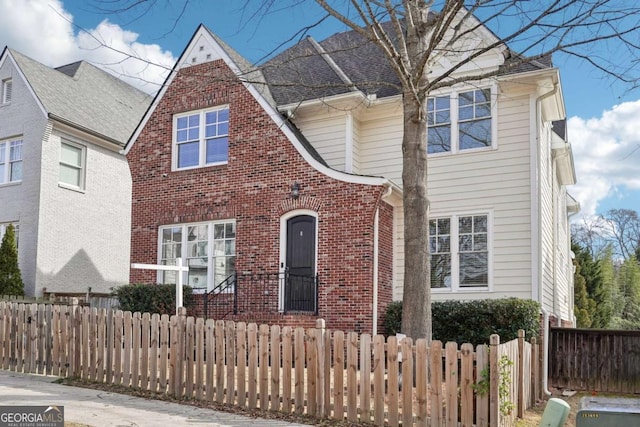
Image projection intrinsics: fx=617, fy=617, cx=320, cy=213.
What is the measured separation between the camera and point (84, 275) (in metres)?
21.9

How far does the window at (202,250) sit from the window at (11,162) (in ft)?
26.3

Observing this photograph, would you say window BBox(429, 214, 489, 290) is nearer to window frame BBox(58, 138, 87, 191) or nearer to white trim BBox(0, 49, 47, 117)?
window frame BBox(58, 138, 87, 191)

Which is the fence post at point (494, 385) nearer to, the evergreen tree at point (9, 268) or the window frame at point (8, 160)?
the evergreen tree at point (9, 268)

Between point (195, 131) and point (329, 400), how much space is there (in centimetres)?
1023

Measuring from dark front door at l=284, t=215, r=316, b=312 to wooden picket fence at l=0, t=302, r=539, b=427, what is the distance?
495 centimetres

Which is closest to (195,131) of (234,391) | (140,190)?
(140,190)

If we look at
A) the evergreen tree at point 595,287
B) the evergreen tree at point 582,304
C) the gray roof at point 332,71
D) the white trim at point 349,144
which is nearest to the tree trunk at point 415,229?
the white trim at point 349,144

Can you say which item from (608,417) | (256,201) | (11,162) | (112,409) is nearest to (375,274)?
(256,201)

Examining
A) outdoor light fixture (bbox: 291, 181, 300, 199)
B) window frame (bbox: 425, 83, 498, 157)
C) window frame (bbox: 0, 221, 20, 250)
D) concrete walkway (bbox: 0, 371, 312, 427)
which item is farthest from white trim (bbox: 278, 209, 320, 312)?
window frame (bbox: 0, 221, 20, 250)

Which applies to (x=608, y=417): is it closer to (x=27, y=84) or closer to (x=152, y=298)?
(x=152, y=298)

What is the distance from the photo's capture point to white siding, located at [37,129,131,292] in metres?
20.5

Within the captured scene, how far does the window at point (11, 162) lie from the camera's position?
21.2 m

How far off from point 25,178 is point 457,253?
1470 cm

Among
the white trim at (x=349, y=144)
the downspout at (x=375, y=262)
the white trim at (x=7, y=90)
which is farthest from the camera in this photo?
the white trim at (x=7, y=90)
